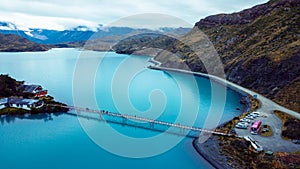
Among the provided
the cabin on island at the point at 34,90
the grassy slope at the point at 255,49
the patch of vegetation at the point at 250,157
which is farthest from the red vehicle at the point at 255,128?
the cabin on island at the point at 34,90

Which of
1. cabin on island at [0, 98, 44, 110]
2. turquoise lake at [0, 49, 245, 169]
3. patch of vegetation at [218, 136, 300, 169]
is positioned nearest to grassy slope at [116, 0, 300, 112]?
turquoise lake at [0, 49, 245, 169]

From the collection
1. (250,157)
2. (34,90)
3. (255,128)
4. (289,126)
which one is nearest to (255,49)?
(289,126)

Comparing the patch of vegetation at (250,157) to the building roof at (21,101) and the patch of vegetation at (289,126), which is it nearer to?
the patch of vegetation at (289,126)

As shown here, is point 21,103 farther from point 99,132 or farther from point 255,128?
point 255,128

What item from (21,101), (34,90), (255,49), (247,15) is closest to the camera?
(21,101)

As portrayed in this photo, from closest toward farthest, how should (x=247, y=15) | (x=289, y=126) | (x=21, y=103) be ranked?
(x=289, y=126) → (x=21, y=103) → (x=247, y=15)

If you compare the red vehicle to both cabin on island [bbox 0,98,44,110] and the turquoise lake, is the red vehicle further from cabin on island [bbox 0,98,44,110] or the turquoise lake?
cabin on island [bbox 0,98,44,110]

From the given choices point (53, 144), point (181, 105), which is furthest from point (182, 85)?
point (53, 144)
